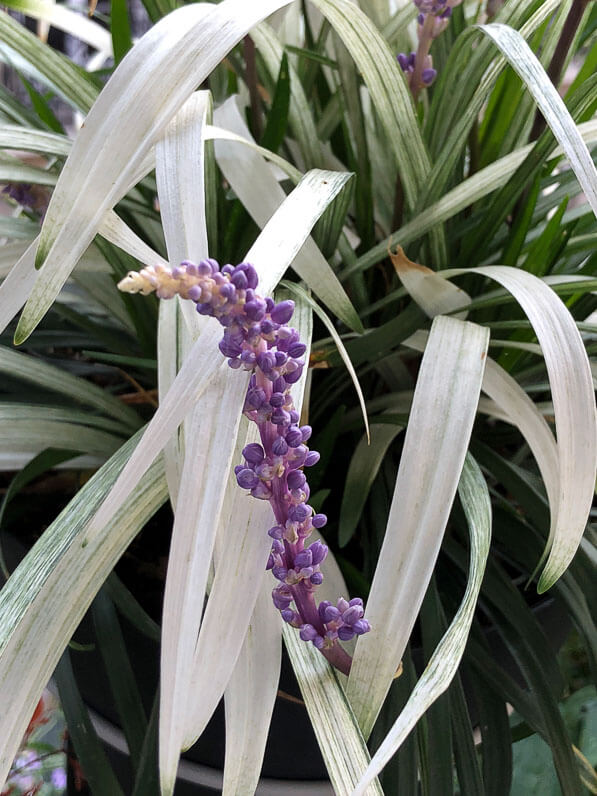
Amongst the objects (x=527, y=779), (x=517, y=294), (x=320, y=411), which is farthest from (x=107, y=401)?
(x=527, y=779)

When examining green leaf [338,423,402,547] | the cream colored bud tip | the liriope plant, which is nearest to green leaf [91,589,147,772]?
the liriope plant

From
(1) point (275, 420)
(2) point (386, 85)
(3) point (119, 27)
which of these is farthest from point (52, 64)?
(1) point (275, 420)

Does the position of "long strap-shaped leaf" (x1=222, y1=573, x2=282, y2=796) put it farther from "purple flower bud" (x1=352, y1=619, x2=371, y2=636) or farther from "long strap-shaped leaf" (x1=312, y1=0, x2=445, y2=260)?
"long strap-shaped leaf" (x1=312, y1=0, x2=445, y2=260)

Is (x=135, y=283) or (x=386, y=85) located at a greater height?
(x=386, y=85)

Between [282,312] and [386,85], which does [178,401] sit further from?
[386,85]

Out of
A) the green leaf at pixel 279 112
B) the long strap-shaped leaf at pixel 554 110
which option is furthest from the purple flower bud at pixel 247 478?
the green leaf at pixel 279 112
